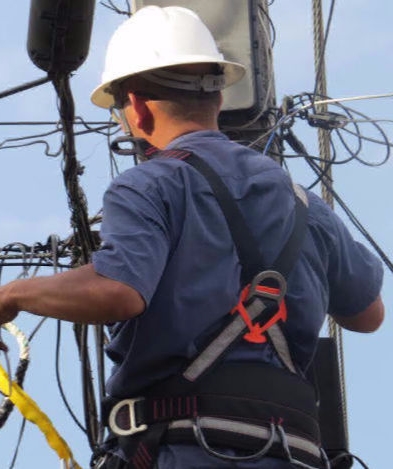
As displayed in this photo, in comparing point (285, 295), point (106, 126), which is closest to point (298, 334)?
point (285, 295)

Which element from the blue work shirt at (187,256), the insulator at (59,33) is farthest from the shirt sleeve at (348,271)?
the insulator at (59,33)

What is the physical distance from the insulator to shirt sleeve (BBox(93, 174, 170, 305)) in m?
1.78

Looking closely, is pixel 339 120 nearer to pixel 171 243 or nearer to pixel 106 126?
pixel 106 126

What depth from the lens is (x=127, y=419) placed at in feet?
14.7

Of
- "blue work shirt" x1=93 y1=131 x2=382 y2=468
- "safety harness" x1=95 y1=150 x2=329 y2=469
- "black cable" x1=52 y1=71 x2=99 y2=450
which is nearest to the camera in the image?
"blue work shirt" x1=93 y1=131 x2=382 y2=468

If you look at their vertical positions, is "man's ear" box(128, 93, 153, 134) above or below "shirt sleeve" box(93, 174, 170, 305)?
above

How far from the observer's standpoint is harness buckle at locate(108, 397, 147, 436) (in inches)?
175

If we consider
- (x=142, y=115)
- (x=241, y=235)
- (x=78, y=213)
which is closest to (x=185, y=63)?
(x=142, y=115)

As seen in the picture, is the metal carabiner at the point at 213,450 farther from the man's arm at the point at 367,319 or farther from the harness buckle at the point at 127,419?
the man's arm at the point at 367,319

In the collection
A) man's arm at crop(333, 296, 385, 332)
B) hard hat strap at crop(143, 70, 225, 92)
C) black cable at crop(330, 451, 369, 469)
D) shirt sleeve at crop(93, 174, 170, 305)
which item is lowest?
black cable at crop(330, 451, 369, 469)

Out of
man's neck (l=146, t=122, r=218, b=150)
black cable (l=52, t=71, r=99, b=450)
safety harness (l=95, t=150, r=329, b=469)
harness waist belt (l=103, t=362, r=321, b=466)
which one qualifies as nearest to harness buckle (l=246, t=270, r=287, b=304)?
safety harness (l=95, t=150, r=329, b=469)

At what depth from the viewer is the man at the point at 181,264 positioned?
13.8ft

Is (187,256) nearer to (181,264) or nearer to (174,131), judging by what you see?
(181,264)

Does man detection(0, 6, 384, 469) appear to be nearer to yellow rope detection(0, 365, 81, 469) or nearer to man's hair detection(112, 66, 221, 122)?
man's hair detection(112, 66, 221, 122)
